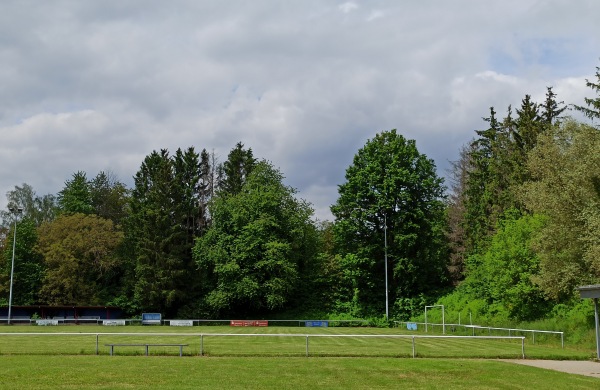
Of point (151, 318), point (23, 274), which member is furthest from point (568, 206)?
point (23, 274)

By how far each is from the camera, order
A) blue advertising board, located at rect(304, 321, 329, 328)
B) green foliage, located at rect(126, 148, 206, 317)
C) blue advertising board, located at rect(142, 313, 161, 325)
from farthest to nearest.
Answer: green foliage, located at rect(126, 148, 206, 317), blue advertising board, located at rect(142, 313, 161, 325), blue advertising board, located at rect(304, 321, 329, 328)

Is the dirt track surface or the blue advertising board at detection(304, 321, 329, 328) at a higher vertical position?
the dirt track surface

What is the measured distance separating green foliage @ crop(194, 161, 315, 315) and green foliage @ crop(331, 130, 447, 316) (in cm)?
599

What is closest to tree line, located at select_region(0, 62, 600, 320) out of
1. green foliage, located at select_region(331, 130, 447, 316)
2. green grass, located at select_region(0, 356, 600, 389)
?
green foliage, located at select_region(331, 130, 447, 316)

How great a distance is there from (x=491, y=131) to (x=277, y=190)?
82.9ft

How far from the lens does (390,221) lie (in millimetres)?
64062

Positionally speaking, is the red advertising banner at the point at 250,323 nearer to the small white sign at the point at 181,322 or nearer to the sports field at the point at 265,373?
the small white sign at the point at 181,322

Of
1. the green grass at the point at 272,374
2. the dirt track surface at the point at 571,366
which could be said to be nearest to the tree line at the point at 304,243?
the dirt track surface at the point at 571,366

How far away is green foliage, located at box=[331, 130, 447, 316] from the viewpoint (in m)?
62.6

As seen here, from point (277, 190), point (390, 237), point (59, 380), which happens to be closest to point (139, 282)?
point (277, 190)

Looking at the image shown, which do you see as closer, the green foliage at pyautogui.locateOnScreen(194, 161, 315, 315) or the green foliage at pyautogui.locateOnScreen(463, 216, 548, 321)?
the green foliage at pyautogui.locateOnScreen(463, 216, 548, 321)

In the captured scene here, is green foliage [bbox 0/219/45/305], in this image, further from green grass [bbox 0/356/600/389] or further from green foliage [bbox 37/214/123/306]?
green grass [bbox 0/356/600/389]

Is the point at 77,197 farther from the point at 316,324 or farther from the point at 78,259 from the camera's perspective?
the point at 316,324

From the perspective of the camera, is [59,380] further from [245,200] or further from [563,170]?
[245,200]
